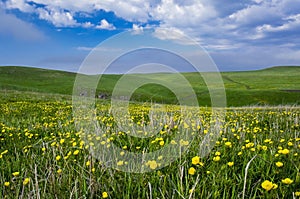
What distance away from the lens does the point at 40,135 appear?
6566mm

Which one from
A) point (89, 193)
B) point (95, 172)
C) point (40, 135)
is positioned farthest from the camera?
point (40, 135)

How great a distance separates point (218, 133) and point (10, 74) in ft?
370

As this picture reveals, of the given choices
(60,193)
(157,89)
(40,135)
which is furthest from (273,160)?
(157,89)

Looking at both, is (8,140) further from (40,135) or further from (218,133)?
(218,133)

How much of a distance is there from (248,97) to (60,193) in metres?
80.6

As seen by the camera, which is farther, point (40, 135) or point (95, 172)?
point (40, 135)

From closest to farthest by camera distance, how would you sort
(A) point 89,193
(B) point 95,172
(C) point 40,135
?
(A) point 89,193
(B) point 95,172
(C) point 40,135

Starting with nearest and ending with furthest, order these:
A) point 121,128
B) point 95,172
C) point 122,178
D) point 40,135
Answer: point 122,178 → point 95,172 → point 121,128 → point 40,135

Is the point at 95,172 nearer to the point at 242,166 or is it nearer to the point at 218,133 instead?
the point at 242,166

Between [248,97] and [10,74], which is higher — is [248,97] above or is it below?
below

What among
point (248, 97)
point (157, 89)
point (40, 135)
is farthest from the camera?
point (157, 89)

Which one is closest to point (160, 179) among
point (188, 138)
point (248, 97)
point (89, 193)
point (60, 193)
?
point (89, 193)

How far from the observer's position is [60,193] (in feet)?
9.38

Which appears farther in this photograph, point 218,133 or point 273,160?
point 218,133
